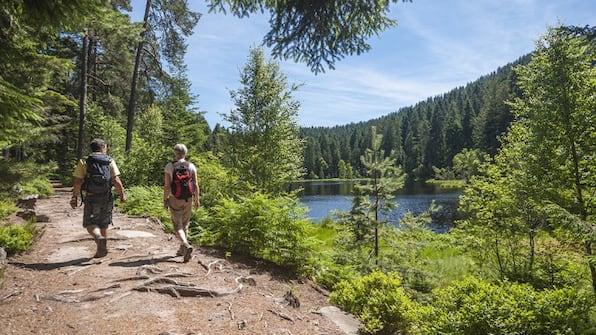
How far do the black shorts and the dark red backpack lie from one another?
3.47ft

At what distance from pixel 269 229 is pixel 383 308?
2652 millimetres

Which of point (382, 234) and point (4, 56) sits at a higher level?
point (4, 56)

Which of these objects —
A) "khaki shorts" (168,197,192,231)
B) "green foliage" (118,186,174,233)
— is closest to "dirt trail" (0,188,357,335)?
"khaki shorts" (168,197,192,231)

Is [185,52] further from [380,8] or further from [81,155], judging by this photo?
[380,8]

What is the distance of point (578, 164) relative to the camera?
29.1ft

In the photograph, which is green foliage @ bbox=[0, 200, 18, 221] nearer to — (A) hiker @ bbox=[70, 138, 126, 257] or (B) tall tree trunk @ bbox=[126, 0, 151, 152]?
(A) hiker @ bbox=[70, 138, 126, 257]

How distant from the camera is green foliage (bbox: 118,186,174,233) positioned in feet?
31.9

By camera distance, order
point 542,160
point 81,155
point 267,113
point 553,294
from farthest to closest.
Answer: point 81,155
point 267,113
point 542,160
point 553,294

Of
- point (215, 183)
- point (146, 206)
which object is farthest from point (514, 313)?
point (215, 183)

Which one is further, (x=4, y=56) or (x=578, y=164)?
(x=578, y=164)

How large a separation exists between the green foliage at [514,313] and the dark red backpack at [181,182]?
13.1ft

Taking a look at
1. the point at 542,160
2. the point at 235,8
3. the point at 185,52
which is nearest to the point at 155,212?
the point at 235,8

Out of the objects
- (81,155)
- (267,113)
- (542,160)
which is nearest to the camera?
(542,160)

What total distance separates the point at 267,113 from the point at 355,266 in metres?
7.08
